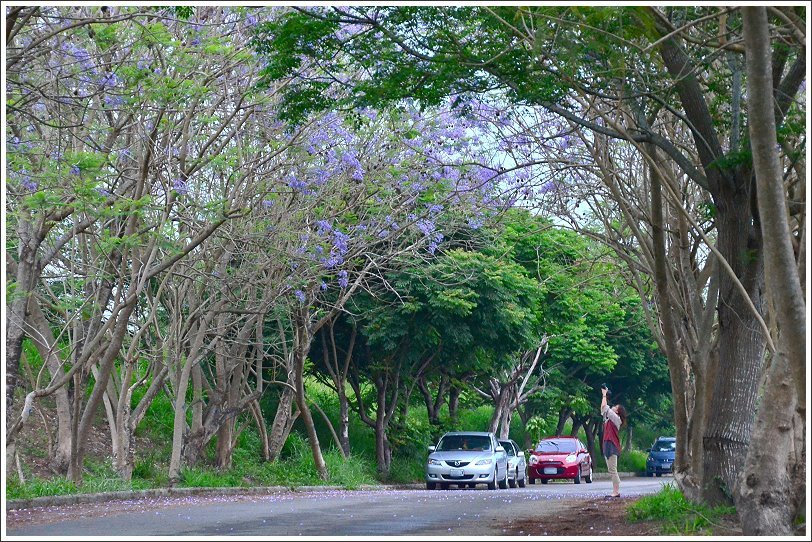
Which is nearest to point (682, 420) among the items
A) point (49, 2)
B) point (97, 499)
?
point (97, 499)

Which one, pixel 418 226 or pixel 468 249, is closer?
pixel 418 226

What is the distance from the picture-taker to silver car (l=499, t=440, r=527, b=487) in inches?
1122

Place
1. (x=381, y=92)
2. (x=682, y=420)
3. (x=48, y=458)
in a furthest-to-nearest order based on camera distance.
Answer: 1. (x=48, y=458)
2. (x=682, y=420)
3. (x=381, y=92)

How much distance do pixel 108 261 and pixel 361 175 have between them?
15.2ft

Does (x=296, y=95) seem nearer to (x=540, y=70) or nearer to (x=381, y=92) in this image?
(x=381, y=92)

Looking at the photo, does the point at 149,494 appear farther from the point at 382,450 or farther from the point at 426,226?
the point at 382,450

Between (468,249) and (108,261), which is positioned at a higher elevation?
(468,249)

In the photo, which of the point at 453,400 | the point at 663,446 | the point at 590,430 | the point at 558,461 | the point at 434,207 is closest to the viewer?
the point at 434,207

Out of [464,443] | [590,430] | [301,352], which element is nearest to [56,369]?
[301,352]

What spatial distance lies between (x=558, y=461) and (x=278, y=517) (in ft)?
70.6

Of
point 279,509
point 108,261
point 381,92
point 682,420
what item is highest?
point 381,92

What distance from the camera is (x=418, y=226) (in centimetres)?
2078

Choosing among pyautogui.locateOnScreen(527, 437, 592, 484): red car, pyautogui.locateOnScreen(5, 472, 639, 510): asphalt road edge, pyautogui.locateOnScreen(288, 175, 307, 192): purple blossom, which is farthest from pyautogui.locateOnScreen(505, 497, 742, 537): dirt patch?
pyautogui.locateOnScreen(527, 437, 592, 484): red car

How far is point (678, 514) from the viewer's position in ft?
38.5
